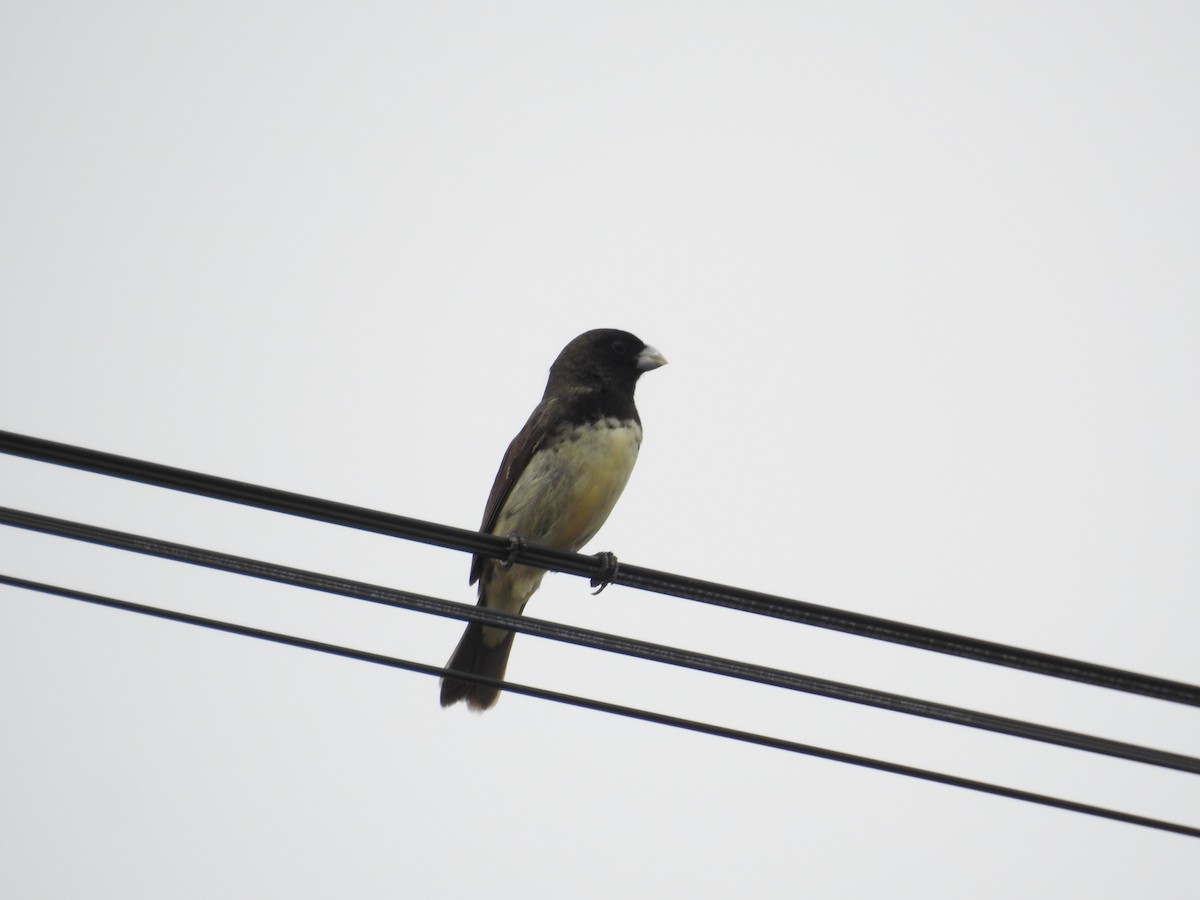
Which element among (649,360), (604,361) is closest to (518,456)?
(604,361)

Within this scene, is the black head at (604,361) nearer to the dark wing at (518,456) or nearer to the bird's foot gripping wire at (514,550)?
the dark wing at (518,456)

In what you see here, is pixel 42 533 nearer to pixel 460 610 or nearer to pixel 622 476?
pixel 460 610

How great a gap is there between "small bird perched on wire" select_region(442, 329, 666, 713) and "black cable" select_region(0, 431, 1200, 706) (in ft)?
8.70

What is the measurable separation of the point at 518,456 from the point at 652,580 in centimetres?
312

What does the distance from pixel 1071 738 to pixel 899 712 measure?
52 centimetres

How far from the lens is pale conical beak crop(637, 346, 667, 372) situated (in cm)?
755

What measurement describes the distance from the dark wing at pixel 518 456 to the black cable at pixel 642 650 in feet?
10.3

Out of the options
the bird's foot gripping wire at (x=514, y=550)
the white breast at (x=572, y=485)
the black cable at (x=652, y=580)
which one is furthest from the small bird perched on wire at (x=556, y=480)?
the black cable at (x=652, y=580)

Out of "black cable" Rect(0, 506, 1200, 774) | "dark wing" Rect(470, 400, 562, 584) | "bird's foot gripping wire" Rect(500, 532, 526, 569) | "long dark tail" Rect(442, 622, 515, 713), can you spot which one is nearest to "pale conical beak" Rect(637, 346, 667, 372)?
"dark wing" Rect(470, 400, 562, 584)

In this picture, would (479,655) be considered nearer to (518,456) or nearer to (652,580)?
(518,456)

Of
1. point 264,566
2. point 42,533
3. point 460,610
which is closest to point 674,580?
point 460,610

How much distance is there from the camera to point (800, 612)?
3545 millimetres

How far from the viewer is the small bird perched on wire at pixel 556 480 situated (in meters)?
6.57

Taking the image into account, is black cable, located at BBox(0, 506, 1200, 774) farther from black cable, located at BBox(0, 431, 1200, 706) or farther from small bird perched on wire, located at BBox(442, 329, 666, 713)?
small bird perched on wire, located at BBox(442, 329, 666, 713)
